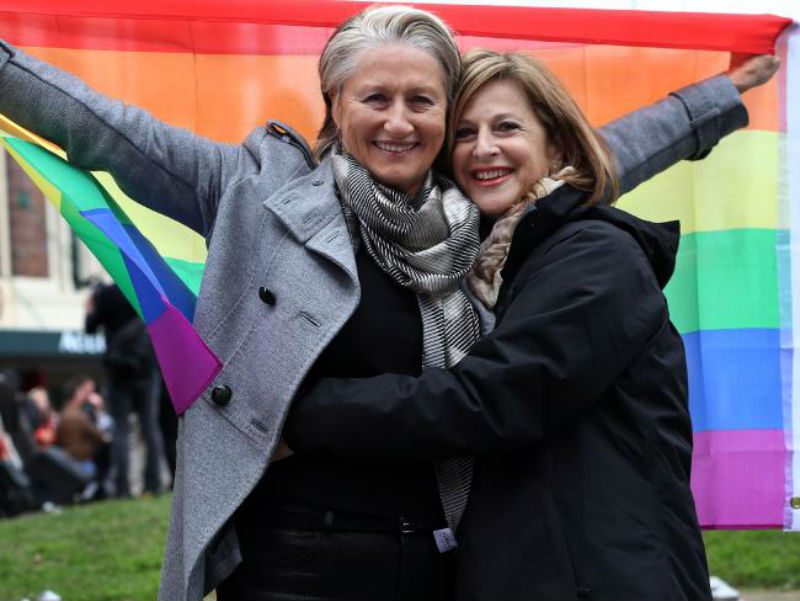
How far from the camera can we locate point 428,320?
8.71 ft

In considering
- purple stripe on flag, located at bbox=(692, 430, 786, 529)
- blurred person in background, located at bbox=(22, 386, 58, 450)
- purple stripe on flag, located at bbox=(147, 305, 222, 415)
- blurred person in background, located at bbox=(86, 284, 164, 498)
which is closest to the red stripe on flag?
purple stripe on flag, located at bbox=(147, 305, 222, 415)

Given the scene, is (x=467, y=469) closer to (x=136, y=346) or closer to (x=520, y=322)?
(x=520, y=322)

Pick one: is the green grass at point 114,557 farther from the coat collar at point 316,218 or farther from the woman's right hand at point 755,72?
the coat collar at point 316,218

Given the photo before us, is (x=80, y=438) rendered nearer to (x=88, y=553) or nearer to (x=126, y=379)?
(x=126, y=379)

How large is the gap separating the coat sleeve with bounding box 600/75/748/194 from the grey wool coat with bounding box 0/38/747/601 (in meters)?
1.02

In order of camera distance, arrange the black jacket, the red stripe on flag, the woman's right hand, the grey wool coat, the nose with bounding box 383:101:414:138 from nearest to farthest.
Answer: the black jacket
the grey wool coat
the nose with bounding box 383:101:414:138
the red stripe on flag
the woman's right hand

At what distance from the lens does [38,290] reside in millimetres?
23344

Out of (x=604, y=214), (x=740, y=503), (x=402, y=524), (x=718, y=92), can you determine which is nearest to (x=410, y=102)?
(x=604, y=214)

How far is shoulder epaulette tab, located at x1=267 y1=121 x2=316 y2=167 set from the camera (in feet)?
9.44

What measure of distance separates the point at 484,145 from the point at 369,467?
760mm

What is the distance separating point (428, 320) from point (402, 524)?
16.8 inches

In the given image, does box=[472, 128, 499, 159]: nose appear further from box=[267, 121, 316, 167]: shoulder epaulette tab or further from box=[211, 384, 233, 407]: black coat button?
box=[211, 384, 233, 407]: black coat button

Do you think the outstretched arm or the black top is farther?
the outstretched arm

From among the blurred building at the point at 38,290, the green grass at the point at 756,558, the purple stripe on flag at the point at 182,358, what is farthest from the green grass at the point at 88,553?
the blurred building at the point at 38,290
